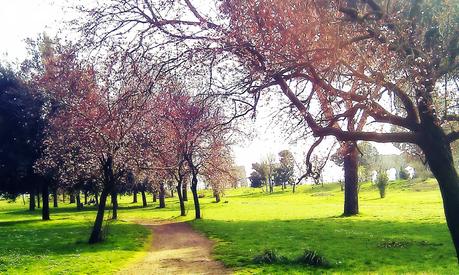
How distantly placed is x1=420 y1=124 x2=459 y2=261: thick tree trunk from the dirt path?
862cm

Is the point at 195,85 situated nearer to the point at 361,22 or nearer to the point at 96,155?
the point at 361,22

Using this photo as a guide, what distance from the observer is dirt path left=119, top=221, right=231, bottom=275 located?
16764 millimetres

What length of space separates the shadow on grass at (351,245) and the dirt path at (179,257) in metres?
0.78

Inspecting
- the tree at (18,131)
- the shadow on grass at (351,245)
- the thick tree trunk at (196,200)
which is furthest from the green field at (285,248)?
the tree at (18,131)

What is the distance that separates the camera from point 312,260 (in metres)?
17.0

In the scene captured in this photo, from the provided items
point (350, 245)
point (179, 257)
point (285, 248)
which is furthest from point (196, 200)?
point (350, 245)

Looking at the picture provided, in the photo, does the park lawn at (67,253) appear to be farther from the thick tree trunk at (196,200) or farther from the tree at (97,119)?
the thick tree trunk at (196,200)

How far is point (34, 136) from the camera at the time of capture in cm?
4812

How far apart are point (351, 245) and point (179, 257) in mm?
8569

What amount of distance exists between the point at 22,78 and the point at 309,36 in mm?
46809

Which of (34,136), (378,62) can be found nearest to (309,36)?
(378,62)

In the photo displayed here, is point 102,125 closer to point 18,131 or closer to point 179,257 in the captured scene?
point 179,257

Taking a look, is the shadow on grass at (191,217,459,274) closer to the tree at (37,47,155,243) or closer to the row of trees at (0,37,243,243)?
the row of trees at (0,37,243,243)

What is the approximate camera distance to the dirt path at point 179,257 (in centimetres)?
1676
